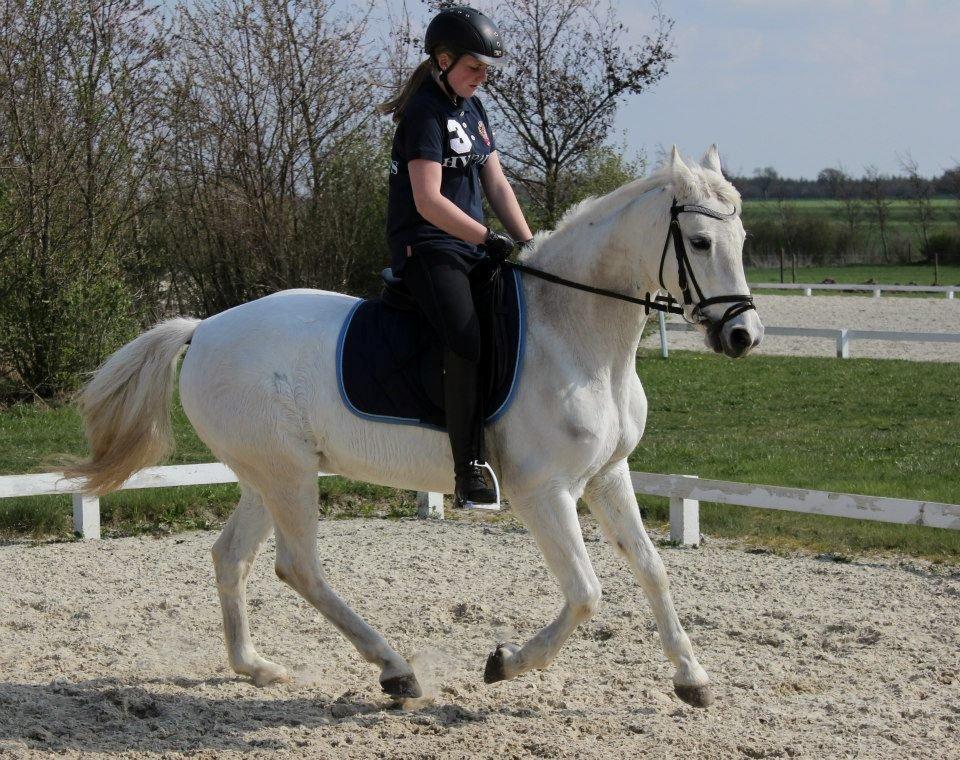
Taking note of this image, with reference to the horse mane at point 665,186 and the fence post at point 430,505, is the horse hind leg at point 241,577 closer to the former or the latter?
the horse mane at point 665,186

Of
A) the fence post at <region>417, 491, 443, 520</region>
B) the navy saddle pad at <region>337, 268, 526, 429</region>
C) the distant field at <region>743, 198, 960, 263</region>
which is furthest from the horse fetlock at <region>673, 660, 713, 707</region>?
the distant field at <region>743, 198, 960, 263</region>

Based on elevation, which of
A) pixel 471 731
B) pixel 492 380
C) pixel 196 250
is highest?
pixel 196 250

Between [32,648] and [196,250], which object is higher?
[196,250]

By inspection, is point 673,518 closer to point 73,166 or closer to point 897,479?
point 897,479

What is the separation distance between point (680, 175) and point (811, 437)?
8426mm

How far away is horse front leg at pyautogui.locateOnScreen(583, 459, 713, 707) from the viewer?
4.64m

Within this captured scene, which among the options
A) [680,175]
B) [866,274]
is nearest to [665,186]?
[680,175]

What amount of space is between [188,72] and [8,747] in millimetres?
14529

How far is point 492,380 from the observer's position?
449 cm

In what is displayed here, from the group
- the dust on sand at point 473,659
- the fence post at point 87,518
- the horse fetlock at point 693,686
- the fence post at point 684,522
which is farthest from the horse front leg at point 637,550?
the fence post at point 87,518

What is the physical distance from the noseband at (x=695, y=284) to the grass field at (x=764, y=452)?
3285 mm

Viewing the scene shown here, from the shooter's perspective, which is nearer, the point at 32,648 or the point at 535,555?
the point at 32,648

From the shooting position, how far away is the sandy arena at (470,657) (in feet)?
14.3

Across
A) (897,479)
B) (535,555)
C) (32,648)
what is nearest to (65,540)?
(32,648)
